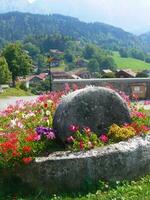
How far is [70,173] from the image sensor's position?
8.77 metres

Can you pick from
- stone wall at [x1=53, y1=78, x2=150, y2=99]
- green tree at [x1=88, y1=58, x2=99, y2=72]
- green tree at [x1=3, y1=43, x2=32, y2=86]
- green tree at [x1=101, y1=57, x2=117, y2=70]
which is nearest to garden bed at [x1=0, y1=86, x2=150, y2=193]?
stone wall at [x1=53, y1=78, x2=150, y2=99]

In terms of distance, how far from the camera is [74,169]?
877 centimetres

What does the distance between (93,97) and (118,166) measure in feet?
4.85

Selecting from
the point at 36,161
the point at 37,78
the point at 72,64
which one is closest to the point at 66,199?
the point at 36,161

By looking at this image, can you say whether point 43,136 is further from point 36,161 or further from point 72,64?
point 72,64

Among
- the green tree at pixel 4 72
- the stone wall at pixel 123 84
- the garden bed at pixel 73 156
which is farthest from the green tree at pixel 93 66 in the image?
the garden bed at pixel 73 156

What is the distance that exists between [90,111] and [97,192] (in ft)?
6.13

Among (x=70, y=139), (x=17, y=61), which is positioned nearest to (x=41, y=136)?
(x=70, y=139)

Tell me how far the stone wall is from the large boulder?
1288 centimetres

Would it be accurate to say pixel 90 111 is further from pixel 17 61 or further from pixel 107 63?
pixel 107 63

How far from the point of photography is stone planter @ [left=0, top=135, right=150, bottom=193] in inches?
345

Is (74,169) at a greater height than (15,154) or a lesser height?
lesser

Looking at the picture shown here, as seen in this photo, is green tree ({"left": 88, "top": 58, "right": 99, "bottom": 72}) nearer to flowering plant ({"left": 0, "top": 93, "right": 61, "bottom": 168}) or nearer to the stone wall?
the stone wall

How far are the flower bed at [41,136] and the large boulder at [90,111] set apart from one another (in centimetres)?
13
